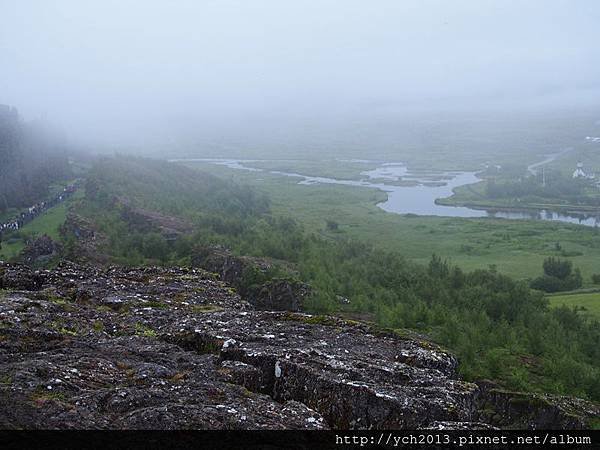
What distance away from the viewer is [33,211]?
8306 cm

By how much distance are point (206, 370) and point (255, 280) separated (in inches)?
877

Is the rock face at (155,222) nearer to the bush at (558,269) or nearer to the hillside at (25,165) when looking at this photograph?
the hillside at (25,165)

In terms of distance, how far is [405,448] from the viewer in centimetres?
1232

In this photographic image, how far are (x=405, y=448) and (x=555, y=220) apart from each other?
113 metres

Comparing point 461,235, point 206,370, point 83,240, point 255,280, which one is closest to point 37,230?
point 83,240

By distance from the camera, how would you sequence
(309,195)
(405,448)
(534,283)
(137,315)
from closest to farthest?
(405,448) → (137,315) → (534,283) → (309,195)

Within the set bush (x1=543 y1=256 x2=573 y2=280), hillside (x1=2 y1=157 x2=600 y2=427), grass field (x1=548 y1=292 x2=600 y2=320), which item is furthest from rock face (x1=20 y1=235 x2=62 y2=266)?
bush (x1=543 y1=256 x2=573 y2=280)

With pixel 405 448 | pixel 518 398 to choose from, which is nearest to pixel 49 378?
pixel 405 448

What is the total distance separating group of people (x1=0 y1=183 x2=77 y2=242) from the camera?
7306 cm

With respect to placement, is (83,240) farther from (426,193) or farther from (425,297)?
(426,193)

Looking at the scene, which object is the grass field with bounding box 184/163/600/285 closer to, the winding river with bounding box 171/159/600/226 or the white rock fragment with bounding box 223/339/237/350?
the winding river with bounding box 171/159/600/226

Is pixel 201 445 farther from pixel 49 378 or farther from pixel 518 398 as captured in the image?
pixel 518 398

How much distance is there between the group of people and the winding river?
2495 inches

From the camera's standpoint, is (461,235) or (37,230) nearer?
(37,230)
